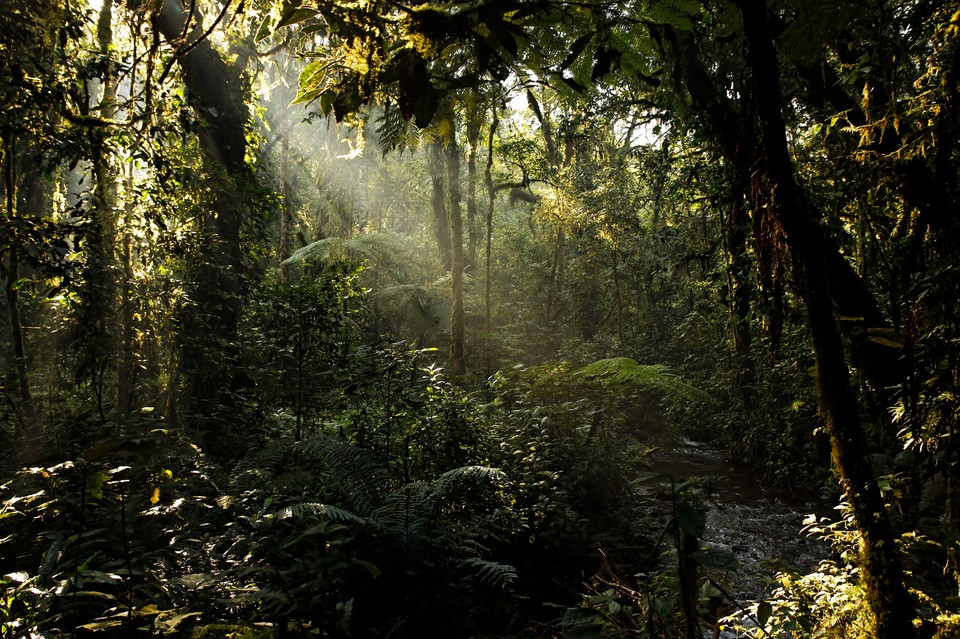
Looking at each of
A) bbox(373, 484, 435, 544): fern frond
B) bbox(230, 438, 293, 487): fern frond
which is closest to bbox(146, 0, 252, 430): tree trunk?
bbox(230, 438, 293, 487): fern frond

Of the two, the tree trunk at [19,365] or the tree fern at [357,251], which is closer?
the tree trunk at [19,365]

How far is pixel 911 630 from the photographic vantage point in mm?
1795

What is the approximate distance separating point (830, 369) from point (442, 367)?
15.4 ft

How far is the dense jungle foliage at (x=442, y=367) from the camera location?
1966mm

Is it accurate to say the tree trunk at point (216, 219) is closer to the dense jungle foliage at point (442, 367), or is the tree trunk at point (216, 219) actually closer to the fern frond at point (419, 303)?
the dense jungle foliage at point (442, 367)

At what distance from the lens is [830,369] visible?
1911mm

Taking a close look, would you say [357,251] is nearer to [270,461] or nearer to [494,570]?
[270,461]

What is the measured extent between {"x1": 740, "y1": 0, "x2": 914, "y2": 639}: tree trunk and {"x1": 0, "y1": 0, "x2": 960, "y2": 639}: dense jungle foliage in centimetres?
1

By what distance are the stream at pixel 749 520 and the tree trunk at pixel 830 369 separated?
223cm

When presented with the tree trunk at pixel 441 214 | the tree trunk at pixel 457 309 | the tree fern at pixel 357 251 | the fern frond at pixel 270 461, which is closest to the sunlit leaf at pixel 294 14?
the fern frond at pixel 270 461

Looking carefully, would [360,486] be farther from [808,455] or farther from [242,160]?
[808,455]

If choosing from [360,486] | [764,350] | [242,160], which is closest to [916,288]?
[360,486]

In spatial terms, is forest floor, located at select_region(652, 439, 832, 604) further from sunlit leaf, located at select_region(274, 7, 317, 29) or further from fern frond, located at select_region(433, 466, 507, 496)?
sunlit leaf, located at select_region(274, 7, 317, 29)

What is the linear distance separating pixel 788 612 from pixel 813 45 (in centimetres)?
289
